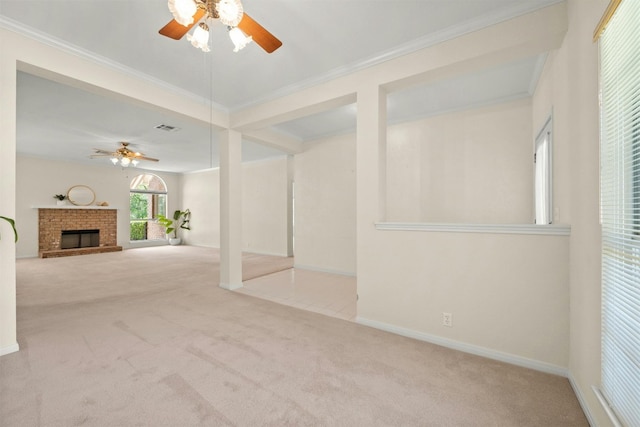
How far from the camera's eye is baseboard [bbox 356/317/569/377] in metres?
1.82

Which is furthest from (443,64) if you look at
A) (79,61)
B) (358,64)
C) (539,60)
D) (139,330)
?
(139,330)

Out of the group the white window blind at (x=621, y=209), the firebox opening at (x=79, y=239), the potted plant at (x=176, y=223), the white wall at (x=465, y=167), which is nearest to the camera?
the white window blind at (x=621, y=209)

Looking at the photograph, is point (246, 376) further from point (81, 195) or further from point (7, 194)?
point (81, 195)

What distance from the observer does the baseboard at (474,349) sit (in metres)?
1.82

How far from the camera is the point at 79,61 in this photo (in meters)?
2.37

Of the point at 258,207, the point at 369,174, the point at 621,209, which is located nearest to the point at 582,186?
the point at 621,209

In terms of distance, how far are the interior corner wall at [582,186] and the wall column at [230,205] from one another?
367cm

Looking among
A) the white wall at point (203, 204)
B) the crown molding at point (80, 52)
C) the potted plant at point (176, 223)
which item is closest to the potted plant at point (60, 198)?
the potted plant at point (176, 223)

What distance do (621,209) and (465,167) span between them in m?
2.66

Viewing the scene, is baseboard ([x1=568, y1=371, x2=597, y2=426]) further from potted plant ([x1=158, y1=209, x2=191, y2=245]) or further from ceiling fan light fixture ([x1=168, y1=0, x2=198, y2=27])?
potted plant ([x1=158, y1=209, x2=191, y2=245])

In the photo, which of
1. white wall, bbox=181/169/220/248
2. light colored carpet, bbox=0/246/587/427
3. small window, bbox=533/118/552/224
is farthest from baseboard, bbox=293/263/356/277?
white wall, bbox=181/169/220/248

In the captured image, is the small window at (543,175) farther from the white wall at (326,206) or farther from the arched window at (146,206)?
the arched window at (146,206)

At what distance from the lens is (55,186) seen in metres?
7.11

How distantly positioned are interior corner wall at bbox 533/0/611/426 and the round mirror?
1049cm
